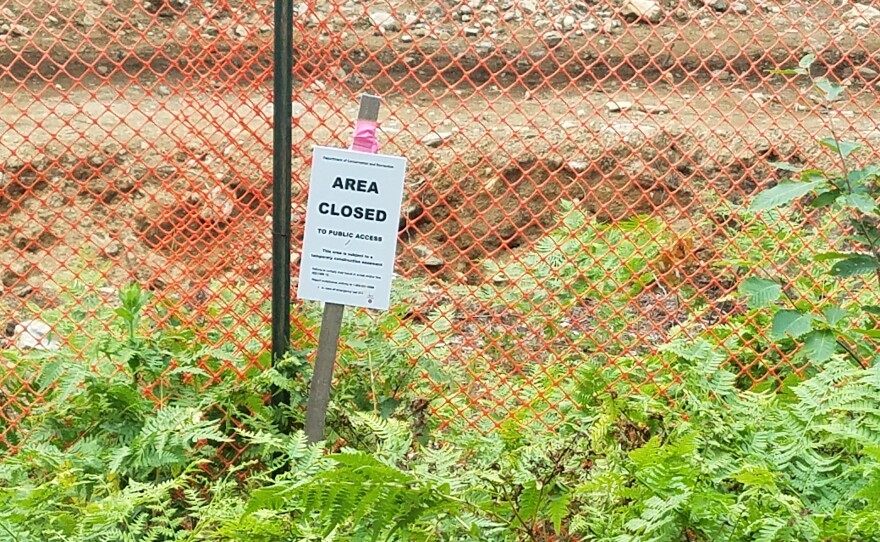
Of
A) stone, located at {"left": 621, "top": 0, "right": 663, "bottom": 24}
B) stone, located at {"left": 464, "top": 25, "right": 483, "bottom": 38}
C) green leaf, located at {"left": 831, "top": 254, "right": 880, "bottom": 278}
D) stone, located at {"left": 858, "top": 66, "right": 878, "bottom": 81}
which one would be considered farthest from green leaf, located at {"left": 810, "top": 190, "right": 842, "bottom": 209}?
stone, located at {"left": 858, "top": 66, "right": 878, "bottom": 81}

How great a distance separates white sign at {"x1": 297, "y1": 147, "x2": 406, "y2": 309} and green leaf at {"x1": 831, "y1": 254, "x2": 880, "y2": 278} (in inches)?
56.7

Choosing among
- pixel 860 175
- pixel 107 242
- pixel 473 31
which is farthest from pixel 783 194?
pixel 473 31

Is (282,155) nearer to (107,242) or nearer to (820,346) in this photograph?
(820,346)

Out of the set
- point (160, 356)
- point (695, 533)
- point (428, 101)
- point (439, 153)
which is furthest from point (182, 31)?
point (695, 533)

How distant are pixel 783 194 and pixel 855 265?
1.29ft

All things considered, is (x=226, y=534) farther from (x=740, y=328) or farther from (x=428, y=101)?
(x=428, y=101)

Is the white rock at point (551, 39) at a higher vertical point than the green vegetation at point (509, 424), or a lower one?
higher

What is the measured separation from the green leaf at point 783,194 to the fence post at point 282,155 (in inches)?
59.2

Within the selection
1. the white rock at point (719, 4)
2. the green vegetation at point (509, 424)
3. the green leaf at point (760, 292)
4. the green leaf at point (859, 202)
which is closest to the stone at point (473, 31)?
the white rock at point (719, 4)

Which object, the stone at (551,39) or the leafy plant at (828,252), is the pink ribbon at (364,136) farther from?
the stone at (551,39)

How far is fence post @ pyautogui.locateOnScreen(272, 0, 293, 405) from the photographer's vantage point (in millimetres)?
3514

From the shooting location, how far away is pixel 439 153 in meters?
7.68

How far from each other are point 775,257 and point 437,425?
1676 millimetres

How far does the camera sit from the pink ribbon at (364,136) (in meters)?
3.35
